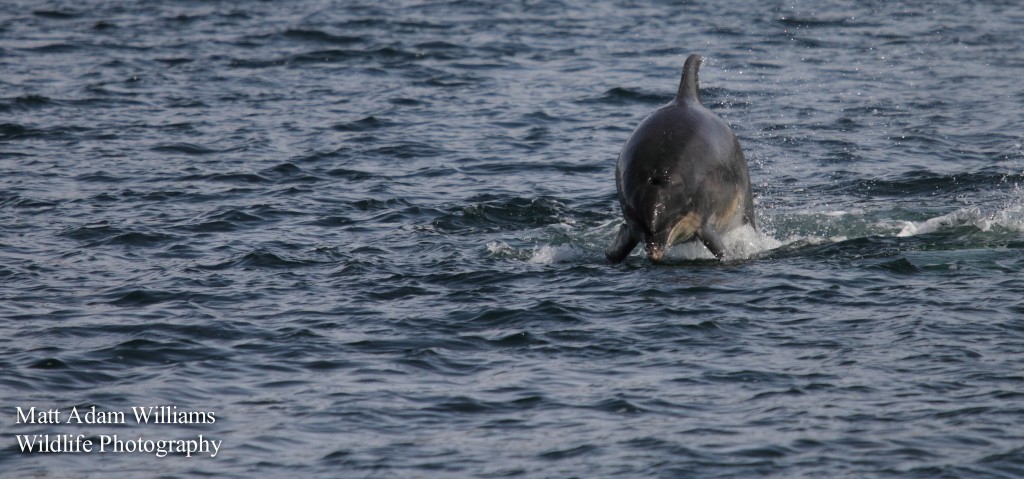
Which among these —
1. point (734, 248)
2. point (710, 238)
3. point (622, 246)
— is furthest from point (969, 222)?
point (622, 246)

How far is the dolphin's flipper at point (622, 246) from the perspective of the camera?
14.7 meters

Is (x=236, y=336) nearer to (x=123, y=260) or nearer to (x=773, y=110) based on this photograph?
(x=123, y=260)

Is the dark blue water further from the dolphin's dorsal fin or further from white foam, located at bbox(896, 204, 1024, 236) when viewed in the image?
the dolphin's dorsal fin

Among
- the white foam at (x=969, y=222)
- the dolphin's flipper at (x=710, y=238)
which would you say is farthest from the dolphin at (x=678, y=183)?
the white foam at (x=969, y=222)

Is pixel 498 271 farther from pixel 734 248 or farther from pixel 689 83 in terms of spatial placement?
pixel 689 83

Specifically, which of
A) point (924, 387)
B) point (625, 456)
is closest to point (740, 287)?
point (924, 387)

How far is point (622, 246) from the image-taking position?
48.3ft

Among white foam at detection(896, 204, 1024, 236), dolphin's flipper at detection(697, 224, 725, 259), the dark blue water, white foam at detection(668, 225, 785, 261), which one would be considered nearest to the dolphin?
dolphin's flipper at detection(697, 224, 725, 259)

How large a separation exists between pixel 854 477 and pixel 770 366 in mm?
2370

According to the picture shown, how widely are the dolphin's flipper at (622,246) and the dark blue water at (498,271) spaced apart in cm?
19

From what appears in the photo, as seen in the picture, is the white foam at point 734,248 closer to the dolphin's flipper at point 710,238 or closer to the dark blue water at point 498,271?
the dark blue water at point 498,271

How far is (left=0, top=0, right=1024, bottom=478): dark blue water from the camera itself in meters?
10.6

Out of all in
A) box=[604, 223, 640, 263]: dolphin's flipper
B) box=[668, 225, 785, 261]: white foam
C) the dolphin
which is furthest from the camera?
box=[668, 225, 785, 261]: white foam

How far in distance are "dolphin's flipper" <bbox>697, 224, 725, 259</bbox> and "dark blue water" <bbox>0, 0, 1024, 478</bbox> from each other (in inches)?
11.0
